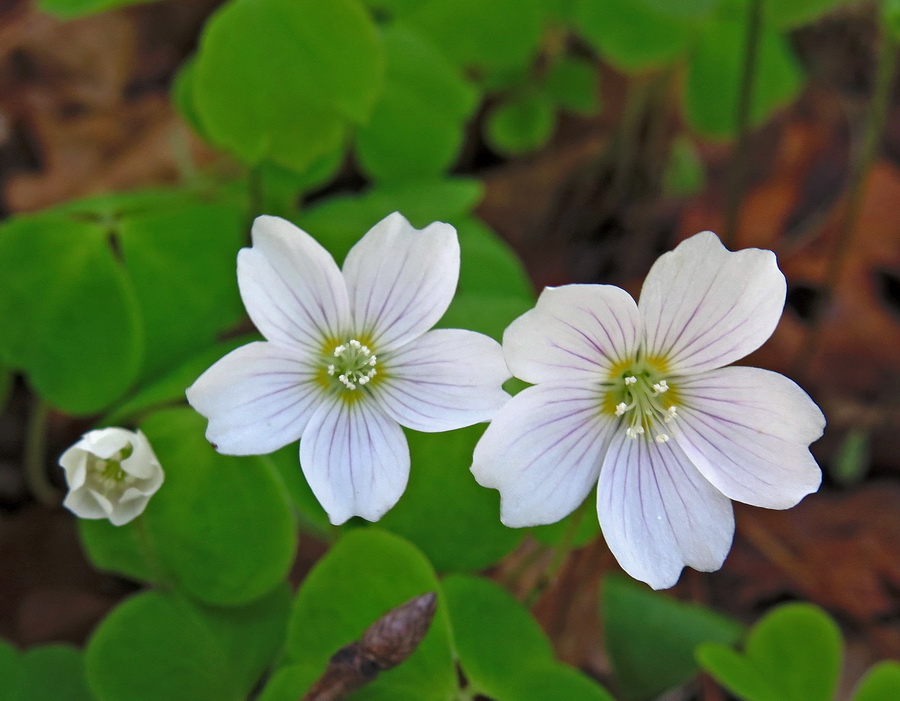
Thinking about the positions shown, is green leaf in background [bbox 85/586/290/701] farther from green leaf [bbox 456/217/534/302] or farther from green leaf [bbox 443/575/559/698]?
green leaf [bbox 456/217/534/302]

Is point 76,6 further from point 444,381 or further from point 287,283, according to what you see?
point 444,381

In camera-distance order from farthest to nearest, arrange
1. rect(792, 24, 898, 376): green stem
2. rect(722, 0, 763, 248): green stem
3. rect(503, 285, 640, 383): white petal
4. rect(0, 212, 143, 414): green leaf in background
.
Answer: rect(792, 24, 898, 376): green stem
rect(722, 0, 763, 248): green stem
rect(0, 212, 143, 414): green leaf in background
rect(503, 285, 640, 383): white petal

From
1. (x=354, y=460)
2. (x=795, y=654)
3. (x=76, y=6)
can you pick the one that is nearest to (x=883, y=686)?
(x=795, y=654)

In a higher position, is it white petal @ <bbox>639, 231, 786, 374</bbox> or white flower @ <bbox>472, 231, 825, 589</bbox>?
white petal @ <bbox>639, 231, 786, 374</bbox>

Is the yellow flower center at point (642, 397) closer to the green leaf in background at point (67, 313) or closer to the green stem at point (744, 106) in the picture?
the green leaf in background at point (67, 313)

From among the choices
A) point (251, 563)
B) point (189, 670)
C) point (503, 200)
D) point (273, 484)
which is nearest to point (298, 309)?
point (273, 484)

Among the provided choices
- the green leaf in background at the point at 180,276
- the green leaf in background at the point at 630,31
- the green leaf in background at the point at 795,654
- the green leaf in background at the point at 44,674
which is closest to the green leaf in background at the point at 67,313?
the green leaf in background at the point at 180,276

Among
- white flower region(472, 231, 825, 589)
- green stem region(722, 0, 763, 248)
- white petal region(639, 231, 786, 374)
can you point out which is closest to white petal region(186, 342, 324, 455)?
white flower region(472, 231, 825, 589)
